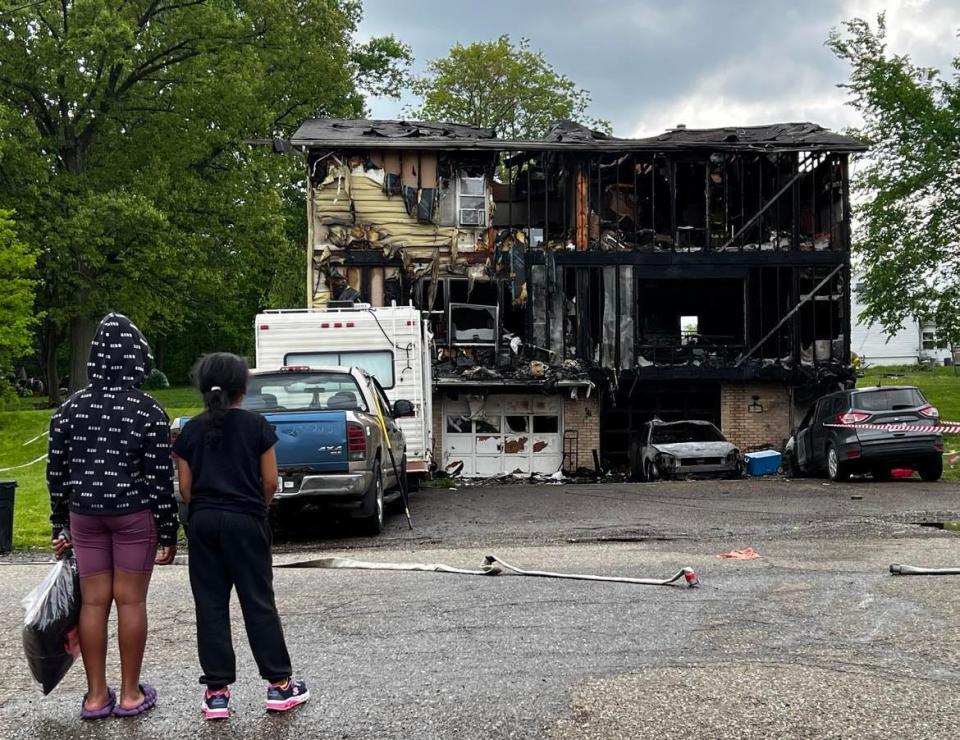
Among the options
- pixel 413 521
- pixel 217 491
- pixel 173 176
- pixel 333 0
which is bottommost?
pixel 413 521

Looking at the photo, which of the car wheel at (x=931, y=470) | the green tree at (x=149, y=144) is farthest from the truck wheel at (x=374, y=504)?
the green tree at (x=149, y=144)

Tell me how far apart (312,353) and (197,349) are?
60.0m

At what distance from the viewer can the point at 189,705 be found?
5297mm

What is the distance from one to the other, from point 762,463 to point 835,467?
18.3 feet

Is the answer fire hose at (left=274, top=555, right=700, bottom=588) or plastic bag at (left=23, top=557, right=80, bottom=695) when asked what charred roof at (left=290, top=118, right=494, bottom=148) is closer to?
fire hose at (left=274, top=555, right=700, bottom=588)

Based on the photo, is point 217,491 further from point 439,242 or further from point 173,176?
point 173,176

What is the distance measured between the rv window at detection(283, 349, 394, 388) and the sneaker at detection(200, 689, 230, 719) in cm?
1260

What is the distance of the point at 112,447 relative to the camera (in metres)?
5.16

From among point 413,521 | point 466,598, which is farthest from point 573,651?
point 413,521

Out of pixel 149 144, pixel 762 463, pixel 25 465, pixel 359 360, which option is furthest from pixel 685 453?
pixel 149 144

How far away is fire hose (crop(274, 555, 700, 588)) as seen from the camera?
28.4 feet

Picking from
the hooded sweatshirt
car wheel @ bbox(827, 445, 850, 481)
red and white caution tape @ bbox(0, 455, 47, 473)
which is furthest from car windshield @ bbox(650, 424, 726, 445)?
the hooded sweatshirt

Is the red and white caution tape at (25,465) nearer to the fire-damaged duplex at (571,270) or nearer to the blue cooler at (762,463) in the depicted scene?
the fire-damaged duplex at (571,270)

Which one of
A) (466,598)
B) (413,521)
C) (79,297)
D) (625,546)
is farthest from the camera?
(79,297)
